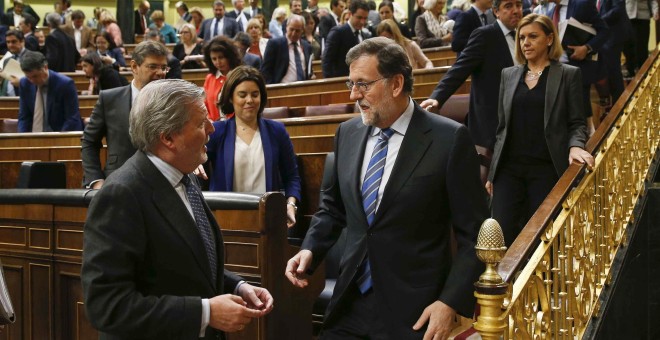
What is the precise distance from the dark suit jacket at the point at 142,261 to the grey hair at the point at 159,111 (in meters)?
0.05

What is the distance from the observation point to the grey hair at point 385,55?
2326 mm

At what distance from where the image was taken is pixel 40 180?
4.63 metres

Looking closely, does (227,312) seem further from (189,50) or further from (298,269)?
(189,50)

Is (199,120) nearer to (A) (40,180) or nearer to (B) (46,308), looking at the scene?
(B) (46,308)

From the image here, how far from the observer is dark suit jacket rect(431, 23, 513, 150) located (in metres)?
4.39

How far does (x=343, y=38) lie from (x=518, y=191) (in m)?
3.86

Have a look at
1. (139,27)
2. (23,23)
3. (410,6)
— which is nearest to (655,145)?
(23,23)

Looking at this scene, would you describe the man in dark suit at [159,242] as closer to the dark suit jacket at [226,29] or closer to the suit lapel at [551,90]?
the suit lapel at [551,90]

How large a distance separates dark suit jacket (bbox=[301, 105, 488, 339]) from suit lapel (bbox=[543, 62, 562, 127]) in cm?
155

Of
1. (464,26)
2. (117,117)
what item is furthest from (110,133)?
(464,26)

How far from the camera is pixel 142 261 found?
1.89 meters

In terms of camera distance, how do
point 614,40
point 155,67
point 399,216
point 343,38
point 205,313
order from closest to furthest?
1. point 205,313
2. point 399,216
3. point 155,67
4. point 614,40
5. point 343,38

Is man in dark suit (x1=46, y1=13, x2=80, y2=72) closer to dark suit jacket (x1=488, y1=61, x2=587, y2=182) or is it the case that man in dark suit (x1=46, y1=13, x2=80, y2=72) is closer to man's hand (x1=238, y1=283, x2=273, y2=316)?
dark suit jacket (x1=488, y1=61, x2=587, y2=182)

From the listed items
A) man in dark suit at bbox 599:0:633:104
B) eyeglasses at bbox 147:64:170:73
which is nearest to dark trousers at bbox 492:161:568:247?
eyeglasses at bbox 147:64:170:73
